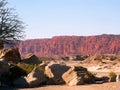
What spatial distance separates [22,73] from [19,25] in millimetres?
14084

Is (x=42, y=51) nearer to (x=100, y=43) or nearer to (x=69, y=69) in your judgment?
(x=100, y=43)

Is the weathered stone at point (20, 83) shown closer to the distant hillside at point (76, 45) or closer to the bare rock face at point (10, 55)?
the bare rock face at point (10, 55)

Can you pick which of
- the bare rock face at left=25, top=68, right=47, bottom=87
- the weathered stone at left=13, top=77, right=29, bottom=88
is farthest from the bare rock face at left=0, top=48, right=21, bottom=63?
the bare rock face at left=25, top=68, right=47, bottom=87

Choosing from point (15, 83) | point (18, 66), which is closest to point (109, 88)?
point (15, 83)

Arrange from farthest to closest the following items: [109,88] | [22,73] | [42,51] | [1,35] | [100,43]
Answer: [42,51]
[100,43]
[1,35]
[22,73]
[109,88]

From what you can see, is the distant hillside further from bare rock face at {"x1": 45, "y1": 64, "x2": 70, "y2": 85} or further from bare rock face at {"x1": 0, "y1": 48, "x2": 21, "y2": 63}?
bare rock face at {"x1": 45, "y1": 64, "x2": 70, "y2": 85}

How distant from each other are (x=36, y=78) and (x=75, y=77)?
1.84 meters

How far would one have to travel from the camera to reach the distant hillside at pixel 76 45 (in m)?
170

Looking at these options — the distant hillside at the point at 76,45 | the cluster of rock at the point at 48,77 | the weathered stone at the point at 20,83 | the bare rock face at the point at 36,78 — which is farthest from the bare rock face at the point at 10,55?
the distant hillside at the point at 76,45

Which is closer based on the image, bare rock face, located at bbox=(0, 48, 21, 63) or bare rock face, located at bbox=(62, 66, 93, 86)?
bare rock face, located at bbox=(62, 66, 93, 86)

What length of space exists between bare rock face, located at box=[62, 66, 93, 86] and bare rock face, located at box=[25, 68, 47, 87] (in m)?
1.02

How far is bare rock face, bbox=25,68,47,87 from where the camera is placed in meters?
18.6

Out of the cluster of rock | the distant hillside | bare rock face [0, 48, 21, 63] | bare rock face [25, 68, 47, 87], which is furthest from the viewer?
the distant hillside

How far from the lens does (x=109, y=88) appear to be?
1672 centimetres
